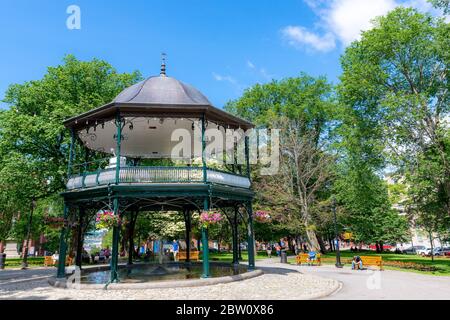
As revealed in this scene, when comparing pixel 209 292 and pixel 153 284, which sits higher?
pixel 153 284

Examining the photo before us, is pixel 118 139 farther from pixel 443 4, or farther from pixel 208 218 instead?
pixel 443 4

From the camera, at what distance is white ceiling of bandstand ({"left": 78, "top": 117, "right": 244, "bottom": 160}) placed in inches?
760

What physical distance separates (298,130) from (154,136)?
23.5 m

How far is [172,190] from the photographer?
15.7 meters

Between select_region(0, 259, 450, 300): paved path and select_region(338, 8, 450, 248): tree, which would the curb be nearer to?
select_region(0, 259, 450, 300): paved path

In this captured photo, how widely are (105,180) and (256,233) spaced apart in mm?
34817

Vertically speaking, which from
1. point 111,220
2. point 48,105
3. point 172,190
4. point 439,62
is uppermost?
point 439,62

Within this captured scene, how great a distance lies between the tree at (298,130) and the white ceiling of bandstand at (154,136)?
1430 centimetres

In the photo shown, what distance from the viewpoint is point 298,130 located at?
40.8 metres

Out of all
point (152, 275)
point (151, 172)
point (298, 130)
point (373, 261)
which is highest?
point (298, 130)

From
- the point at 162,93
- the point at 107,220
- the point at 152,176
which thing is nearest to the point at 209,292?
the point at 107,220

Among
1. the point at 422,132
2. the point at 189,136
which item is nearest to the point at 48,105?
the point at 189,136

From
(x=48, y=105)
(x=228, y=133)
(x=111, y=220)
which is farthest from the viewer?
(x=48, y=105)
